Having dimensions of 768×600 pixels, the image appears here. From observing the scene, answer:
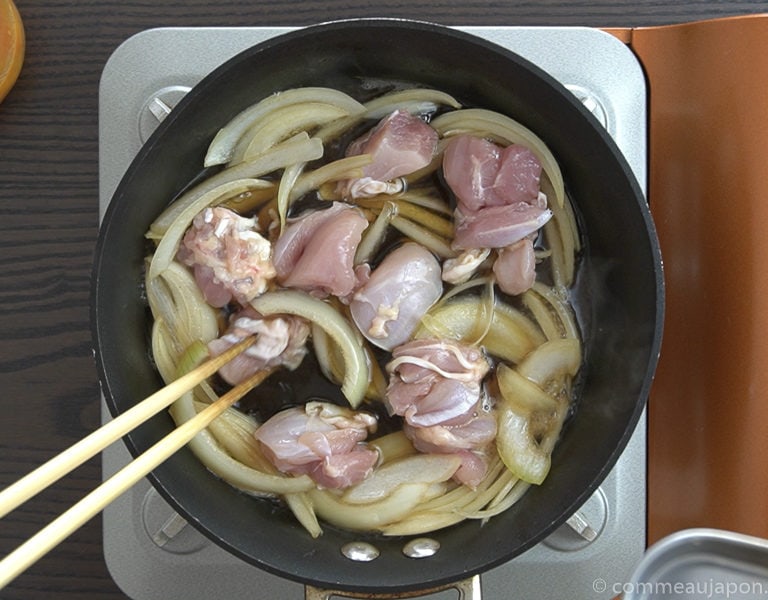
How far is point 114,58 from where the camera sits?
3.80ft

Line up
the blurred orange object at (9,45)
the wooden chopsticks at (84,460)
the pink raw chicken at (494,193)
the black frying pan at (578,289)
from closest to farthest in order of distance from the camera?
the wooden chopsticks at (84,460) → the black frying pan at (578,289) → the pink raw chicken at (494,193) → the blurred orange object at (9,45)

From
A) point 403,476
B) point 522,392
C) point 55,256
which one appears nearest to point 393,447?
point 403,476

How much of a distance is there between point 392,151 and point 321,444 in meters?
0.41

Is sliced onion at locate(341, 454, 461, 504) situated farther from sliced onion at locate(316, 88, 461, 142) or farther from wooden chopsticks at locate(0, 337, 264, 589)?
sliced onion at locate(316, 88, 461, 142)

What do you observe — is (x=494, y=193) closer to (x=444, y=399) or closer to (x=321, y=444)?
(x=444, y=399)

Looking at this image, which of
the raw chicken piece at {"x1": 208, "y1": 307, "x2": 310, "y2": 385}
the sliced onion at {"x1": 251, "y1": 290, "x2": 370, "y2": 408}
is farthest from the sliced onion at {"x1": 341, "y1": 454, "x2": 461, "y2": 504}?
the raw chicken piece at {"x1": 208, "y1": 307, "x2": 310, "y2": 385}

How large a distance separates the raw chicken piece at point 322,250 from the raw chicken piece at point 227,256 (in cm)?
3

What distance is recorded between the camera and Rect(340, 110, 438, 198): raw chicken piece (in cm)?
106

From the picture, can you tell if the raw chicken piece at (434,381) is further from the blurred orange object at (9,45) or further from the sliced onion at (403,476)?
the blurred orange object at (9,45)

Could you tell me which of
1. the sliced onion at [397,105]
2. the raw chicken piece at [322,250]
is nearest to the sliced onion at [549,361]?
Answer: the raw chicken piece at [322,250]

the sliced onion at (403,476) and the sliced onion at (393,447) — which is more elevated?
the sliced onion at (393,447)

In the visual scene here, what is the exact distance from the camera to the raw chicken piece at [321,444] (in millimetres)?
1046

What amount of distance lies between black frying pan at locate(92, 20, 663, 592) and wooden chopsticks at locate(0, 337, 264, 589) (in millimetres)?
119

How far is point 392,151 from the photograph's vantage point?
1060mm
